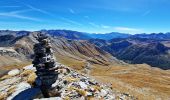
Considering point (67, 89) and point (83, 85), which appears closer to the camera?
point (67, 89)

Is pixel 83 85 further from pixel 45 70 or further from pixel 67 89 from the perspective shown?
pixel 45 70

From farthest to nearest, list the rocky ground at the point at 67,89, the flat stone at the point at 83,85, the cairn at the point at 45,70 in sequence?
the flat stone at the point at 83,85, the cairn at the point at 45,70, the rocky ground at the point at 67,89

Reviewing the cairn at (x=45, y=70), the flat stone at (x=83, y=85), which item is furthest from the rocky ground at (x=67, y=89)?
the cairn at (x=45, y=70)

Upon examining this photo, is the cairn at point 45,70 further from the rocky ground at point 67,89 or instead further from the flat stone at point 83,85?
the flat stone at point 83,85

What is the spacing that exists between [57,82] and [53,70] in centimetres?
255

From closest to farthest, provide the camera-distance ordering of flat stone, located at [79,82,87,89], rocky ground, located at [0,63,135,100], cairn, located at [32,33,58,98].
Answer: rocky ground, located at [0,63,135,100], cairn, located at [32,33,58,98], flat stone, located at [79,82,87,89]

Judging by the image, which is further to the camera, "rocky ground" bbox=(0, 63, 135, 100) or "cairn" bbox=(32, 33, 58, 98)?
"cairn" bbox=(32, 33, 58, 98)

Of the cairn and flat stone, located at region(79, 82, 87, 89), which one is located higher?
the cairn

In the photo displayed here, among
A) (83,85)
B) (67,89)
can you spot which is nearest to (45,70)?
(67,89)

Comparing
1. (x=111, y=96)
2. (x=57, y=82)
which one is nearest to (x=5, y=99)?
(x=57, y=82)

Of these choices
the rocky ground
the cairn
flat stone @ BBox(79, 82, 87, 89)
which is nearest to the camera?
the rocky ground

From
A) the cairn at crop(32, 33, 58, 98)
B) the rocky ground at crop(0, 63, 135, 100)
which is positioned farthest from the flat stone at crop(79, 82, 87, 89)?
the cairn at crop(32, 33, 58, 98)

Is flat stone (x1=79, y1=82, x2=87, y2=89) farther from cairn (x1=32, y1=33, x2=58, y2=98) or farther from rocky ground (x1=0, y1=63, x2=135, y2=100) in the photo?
cairn (x1=32, y1=33, x2=58, y2=98)

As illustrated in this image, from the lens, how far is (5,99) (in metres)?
53.8
